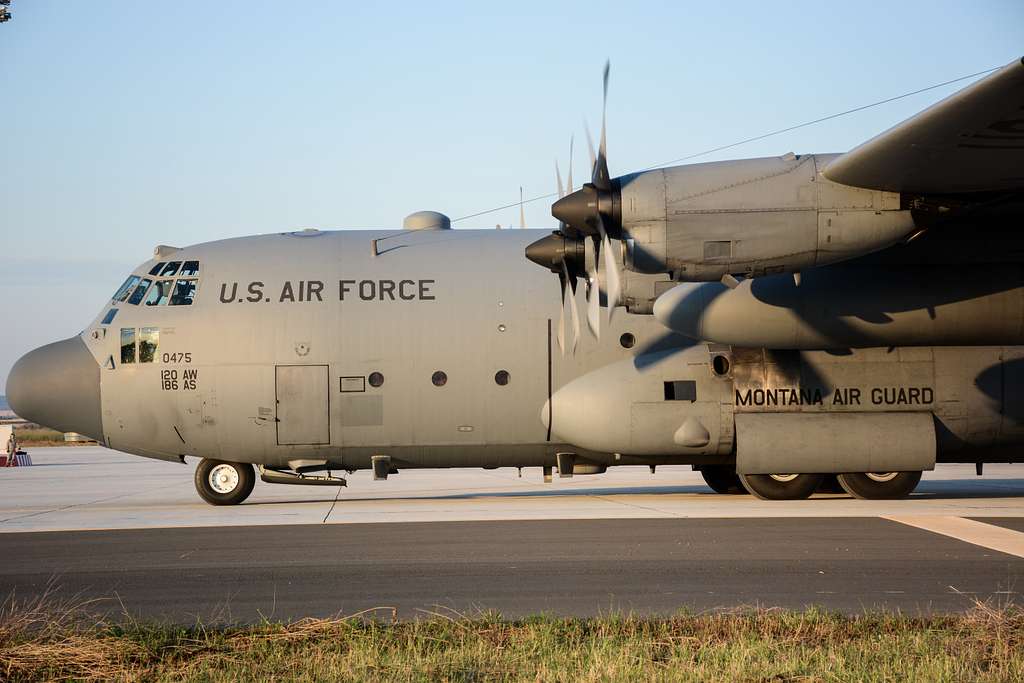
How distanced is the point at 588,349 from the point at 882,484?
18.6ft

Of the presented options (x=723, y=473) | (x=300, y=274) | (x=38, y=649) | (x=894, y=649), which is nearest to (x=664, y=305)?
(x=723, y=473)

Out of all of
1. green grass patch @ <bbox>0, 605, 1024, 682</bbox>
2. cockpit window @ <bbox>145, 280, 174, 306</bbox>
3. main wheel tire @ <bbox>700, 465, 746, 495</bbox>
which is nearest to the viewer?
green grass patch @ <bbox>0, 605, 1024, 682</bbox>

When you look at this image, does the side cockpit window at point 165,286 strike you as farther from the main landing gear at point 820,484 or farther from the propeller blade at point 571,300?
the main landing gear at point 820,484

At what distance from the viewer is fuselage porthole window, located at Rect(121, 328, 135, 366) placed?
18439mm

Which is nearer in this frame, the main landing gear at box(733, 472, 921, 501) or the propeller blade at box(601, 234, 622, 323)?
the propeller blade at box(601, 234, 622, 323)

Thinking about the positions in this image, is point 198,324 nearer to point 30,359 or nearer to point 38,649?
point 30,359

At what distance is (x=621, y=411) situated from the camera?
17016mm

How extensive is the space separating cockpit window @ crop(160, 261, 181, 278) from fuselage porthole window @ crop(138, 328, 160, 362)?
1.12m

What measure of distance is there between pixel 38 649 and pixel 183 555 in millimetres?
5598

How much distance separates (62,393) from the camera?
18.4 m

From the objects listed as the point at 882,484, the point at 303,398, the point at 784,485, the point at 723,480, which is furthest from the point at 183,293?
the point at 882,484

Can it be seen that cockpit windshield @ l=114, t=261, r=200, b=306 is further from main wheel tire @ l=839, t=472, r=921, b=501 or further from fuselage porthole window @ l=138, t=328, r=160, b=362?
main wheel tire @ l=839, t=472, r=921, b=501

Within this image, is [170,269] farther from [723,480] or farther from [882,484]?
[882,484]

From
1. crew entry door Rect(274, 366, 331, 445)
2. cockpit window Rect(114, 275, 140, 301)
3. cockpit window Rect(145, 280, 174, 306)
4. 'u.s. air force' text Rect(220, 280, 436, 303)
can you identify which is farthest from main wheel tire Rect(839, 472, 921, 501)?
cockpit window Rect(114, 275, 140, 301)
